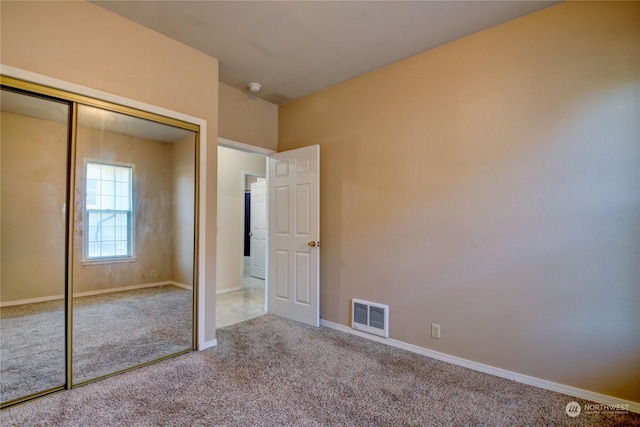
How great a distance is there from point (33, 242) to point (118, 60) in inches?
65.6

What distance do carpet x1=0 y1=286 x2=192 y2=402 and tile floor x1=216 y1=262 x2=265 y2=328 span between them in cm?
76

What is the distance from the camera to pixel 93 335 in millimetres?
2430

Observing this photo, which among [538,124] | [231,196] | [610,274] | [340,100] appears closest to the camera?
[610,274]

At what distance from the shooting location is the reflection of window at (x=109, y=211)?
2406mm

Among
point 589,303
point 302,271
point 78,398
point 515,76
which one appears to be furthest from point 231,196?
point 589,303

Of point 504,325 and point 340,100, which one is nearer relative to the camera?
point 504,325

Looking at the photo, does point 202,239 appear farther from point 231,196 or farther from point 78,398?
point 231,196

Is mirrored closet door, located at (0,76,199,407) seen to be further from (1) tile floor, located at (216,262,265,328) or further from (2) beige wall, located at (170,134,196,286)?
(1) tile floor, located at (216,262,265,328)

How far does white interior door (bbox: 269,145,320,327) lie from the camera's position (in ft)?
11.3

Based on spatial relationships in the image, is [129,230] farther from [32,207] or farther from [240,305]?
[240,305]

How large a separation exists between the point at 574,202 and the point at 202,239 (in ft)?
10.1

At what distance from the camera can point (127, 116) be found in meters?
2.44

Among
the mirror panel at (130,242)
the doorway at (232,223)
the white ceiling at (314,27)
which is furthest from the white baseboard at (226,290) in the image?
the white ceiling at (314,27)

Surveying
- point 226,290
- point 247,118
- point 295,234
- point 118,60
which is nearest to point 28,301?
point 118,60
